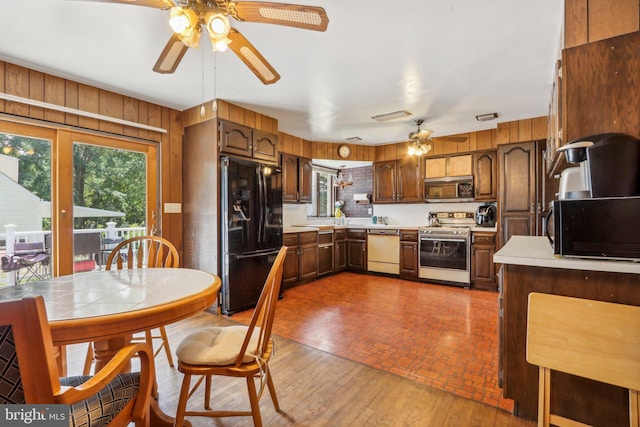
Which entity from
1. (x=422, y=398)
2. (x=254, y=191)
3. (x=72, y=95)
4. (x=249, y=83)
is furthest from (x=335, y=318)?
(x=72, y=95)

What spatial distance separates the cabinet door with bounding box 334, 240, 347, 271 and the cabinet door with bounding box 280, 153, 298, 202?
117 cm

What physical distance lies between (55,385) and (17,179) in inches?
107

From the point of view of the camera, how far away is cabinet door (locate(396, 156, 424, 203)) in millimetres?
4980

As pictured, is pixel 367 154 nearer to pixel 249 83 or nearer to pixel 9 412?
pixel 249 83

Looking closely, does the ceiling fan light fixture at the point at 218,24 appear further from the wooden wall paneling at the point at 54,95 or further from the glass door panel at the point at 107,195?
the glass door panel at the point at 107,195

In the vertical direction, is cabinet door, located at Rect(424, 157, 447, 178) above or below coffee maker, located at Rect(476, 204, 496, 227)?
above

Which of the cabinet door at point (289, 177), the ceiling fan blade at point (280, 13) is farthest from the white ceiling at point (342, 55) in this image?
the cabinet door at point (289, 177)

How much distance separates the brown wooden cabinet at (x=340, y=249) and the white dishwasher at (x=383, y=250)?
0.46 metres

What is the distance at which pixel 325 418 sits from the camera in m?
1.60

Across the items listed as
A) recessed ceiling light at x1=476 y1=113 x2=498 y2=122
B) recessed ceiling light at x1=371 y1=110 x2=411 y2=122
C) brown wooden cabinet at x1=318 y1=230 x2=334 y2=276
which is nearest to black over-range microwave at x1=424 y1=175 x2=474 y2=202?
recessed ceiling light at x1=476 y1=113 x2=498 y2=122

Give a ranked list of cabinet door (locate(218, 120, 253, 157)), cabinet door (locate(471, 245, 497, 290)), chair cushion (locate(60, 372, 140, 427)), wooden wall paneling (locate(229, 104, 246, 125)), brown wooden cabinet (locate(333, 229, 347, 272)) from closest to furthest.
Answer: chair cushion (locate(60, 372, 140, 427))
cabinet door (locate(218, 120, 253, 157))
wooden wall paneling (locate(229, 104, 246, 125))
cabinet door (locate(471, 245, 497, 290))
brown wooden cabinet (locate(333, 229, 347, 272))

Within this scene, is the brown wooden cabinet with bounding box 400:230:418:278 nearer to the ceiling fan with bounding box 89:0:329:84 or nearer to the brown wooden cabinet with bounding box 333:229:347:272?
the brown wooden cabinet with bounding box 333:229:347:272

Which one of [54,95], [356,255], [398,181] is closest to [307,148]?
[398,181]

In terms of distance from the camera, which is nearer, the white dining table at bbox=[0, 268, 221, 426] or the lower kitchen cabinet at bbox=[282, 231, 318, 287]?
the white dining table at bbox=[0, 268, 221, 426]
